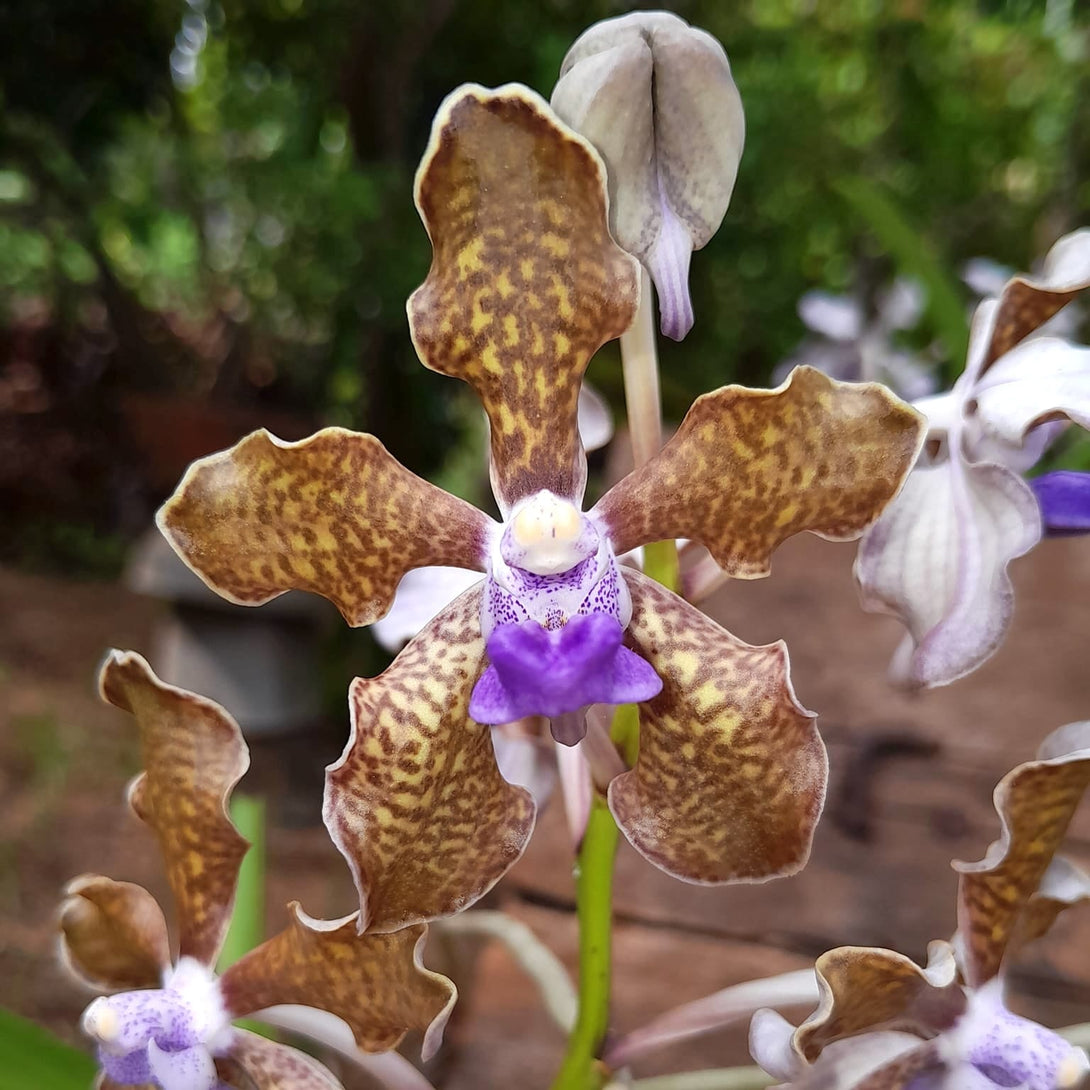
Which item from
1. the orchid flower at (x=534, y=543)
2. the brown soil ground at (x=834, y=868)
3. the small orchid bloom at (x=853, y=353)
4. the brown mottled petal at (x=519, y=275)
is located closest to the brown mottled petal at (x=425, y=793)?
the orchid flower at (x=534, y=543)

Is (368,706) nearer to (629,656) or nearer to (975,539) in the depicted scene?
(629,656)

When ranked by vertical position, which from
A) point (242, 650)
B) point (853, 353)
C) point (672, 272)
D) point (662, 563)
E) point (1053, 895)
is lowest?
point (1053, 895)

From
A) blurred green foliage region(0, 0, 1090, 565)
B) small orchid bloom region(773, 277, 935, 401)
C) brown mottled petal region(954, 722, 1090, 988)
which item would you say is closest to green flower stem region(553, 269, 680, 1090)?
brown mottled petal region(954, 722, 1090, 988)

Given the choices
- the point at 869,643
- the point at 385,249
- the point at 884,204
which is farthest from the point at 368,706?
the point at 385,249

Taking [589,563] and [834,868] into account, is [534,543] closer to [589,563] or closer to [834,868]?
[589,563]

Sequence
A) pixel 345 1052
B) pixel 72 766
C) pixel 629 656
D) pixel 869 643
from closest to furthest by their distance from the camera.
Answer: pixel 629 656, pixel 345 1052, pixel 869 643, pixel 72 766

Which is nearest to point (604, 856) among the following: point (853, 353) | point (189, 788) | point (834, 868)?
point (189, 788)
